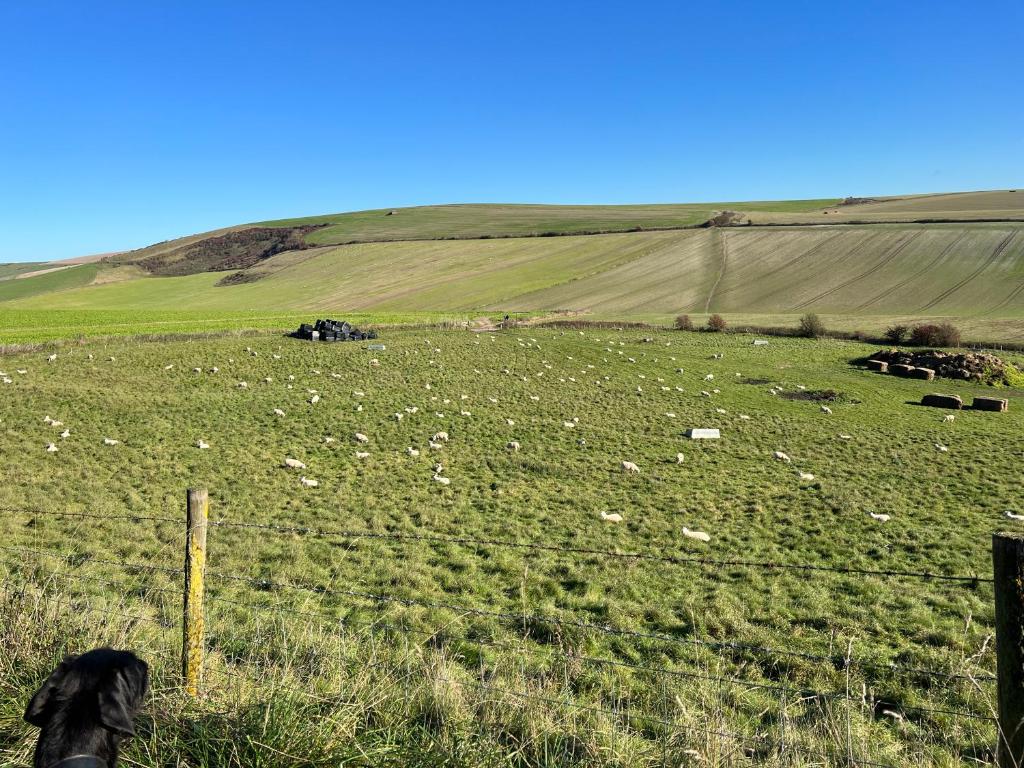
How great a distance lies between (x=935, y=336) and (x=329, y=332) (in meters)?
36.8

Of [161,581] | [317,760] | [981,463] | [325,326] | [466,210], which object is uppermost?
[466,210]

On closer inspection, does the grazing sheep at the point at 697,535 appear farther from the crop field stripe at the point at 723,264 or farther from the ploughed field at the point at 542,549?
the crop field stripe at the point at 723,264

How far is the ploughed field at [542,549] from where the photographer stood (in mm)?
4656

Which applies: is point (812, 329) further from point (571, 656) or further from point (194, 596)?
point (194, 596)

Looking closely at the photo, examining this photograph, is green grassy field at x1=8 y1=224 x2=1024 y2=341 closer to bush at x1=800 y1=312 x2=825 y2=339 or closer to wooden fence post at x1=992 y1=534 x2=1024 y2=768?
bush at x1=800 y1=312 x2=825 y2=339

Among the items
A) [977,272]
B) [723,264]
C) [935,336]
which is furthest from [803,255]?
[935,336]

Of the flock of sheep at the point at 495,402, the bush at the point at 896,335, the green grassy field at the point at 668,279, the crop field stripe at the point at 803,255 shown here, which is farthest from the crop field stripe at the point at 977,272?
the flock of sheep at the point at 495,402

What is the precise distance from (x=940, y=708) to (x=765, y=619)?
2.27 metres

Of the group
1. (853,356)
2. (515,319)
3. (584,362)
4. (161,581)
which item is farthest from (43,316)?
(853,356)

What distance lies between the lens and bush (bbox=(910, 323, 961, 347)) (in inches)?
1481

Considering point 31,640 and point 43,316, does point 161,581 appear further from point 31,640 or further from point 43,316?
point 43,316

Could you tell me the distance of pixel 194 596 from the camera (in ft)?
15.0

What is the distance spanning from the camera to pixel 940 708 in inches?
224

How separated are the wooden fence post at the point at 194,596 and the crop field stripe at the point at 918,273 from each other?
61959 millimetres
